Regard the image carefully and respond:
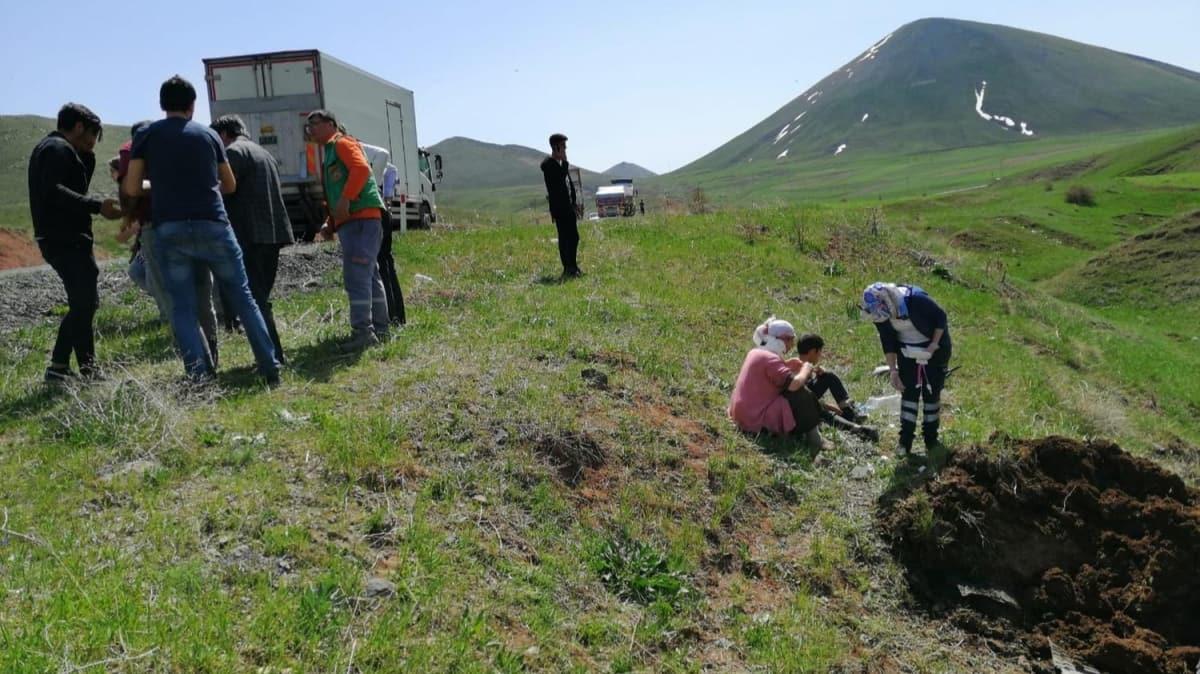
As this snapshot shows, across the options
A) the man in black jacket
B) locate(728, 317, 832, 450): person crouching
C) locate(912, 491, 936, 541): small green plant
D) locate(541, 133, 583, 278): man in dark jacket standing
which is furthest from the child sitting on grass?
the man in black jacket

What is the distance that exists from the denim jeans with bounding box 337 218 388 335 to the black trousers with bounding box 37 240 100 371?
1.93m

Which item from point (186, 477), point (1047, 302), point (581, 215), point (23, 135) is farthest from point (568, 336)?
point (23, 135)

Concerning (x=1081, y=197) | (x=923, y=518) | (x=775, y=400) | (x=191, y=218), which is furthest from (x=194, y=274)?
(x=1081, y=197)

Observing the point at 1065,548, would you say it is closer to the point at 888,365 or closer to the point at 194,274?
the point at 888,365

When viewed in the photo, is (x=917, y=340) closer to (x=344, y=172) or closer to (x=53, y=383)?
(x=344, y=172)

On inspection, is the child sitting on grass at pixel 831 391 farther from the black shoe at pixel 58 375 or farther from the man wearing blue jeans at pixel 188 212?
the black shoe at pixel 58 375

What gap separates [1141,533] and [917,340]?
83.9 inches

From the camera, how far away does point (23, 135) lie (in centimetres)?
8919

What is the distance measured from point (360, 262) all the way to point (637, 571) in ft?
12.9

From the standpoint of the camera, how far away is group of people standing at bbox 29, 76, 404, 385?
19.5 feet

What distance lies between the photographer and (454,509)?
5117 mm

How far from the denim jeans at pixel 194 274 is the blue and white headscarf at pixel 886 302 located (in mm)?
4901

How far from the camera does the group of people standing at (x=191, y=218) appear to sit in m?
5.95

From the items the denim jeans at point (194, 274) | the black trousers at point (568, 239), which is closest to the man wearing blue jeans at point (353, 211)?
the denim jeans at point (194, 274)
